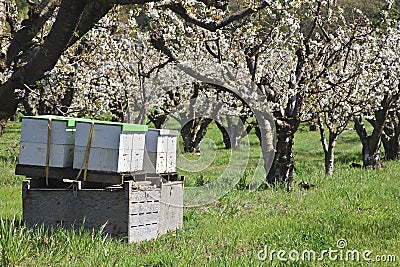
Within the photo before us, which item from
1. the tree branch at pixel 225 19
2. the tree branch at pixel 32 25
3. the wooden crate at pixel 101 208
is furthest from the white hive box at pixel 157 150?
the tree branch at pixel 32 25

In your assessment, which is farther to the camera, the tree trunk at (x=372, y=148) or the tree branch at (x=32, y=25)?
the tree trunk at (x=372, y=148)

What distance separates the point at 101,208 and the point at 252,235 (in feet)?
6.85

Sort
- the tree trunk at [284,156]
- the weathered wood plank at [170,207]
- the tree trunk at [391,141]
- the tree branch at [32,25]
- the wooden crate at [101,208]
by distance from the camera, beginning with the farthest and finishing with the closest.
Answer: the tree trunk at [391,141], the tree trunk at [284,156], the weathered wood plank at [170,207], the tree branch at [32,25], the wooden crate at [101,208]

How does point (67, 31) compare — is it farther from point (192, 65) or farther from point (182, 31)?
point (182, 31)

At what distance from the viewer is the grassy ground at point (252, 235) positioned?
20.2 ft

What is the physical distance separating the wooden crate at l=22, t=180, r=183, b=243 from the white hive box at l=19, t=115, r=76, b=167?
1.22 ft

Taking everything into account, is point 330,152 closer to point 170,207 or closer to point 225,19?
point 170,207

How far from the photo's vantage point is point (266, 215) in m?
9.01

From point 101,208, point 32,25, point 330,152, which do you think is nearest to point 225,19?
point 32,25

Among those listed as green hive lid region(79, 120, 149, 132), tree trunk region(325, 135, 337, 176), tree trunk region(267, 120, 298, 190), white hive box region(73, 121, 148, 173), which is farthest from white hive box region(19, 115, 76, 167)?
tree trunk region(325, 135, 337, 176)

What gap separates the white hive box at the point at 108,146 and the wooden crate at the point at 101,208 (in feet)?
0.99

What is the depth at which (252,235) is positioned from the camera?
755cm

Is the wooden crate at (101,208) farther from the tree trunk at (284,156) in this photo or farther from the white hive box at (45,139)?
the tree trunk at (284,156)

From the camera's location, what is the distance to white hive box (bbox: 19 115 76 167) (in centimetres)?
752
